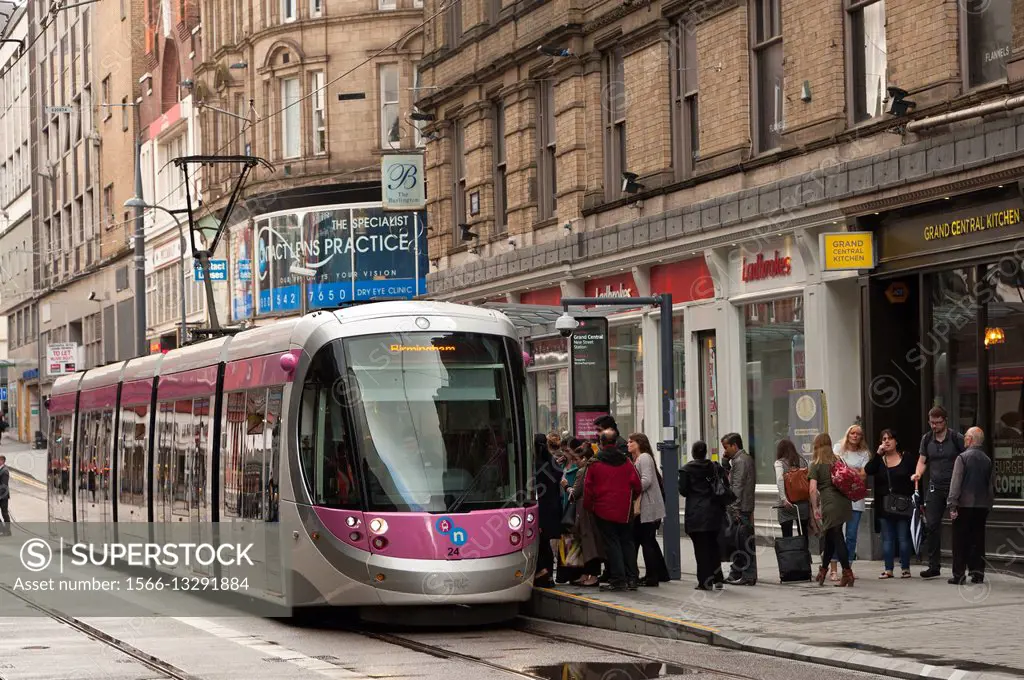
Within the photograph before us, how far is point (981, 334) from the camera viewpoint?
1891 cm

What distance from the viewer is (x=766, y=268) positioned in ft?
74.9

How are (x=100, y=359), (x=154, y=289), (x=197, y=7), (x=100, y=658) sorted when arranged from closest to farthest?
1. (x=100, y=658)
2. (x=197, y=7)
3. (x=154, y=289)
4. (x=100, y=359)

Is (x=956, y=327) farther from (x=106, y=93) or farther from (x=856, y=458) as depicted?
(x=106, y=93)

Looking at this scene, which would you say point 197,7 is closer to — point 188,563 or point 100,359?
point 100,359

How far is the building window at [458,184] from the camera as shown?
33.5 m

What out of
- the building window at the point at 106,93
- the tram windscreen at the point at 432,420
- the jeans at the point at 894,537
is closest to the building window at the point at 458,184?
the jeans at the point at 894,537

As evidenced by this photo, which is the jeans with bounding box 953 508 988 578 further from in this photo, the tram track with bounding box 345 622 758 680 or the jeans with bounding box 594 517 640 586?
the tram track with bounding box 345 622 758 680

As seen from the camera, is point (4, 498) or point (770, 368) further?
point (4, 498)

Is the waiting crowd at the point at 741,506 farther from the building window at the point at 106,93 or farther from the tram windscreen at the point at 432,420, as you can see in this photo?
the building window at the point at 106,93

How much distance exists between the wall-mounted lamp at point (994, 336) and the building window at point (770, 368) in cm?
358

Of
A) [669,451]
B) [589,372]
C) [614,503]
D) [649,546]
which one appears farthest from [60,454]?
[614,503]

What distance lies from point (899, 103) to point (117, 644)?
34.6 ft

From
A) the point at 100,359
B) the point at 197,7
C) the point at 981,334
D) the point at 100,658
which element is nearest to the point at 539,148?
the point at 981,334

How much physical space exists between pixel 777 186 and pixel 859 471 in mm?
4720
